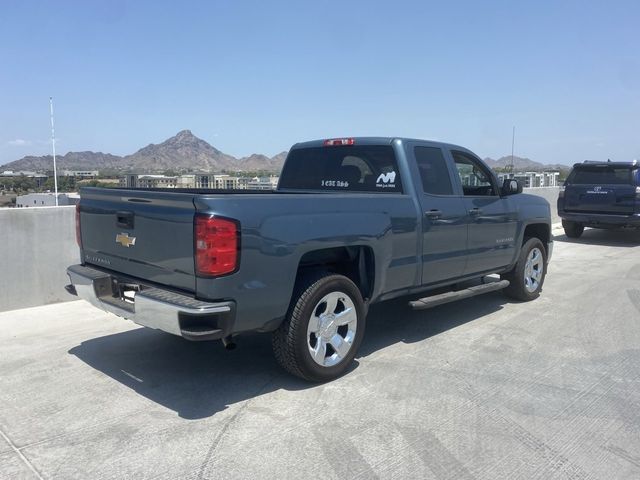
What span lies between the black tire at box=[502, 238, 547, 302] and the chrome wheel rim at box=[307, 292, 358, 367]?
3.21m

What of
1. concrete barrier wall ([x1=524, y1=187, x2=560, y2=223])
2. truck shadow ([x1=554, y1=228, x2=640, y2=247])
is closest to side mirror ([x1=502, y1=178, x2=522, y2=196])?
truck shadow ([x1=554, y1=228, x2=640, y2=247])

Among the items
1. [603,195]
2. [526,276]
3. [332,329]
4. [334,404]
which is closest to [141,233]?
[332,329]

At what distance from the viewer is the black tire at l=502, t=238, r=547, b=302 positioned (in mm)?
6895

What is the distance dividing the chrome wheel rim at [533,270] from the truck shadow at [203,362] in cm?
118

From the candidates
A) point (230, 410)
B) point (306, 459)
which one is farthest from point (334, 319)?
point (306, 459)

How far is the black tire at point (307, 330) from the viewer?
4.07 meters

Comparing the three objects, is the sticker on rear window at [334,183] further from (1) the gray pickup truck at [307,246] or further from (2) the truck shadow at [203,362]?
(2) the truck shadow at [203,362]

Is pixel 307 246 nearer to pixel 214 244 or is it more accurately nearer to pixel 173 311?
pixel 214 244

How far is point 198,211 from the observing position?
3572 millimetres

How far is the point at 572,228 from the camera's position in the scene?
45.8 feet

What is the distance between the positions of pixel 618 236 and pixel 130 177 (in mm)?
12559

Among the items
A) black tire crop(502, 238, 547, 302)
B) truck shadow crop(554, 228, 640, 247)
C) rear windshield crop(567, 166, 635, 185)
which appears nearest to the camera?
black tire crop(502, 238, 547, 302)

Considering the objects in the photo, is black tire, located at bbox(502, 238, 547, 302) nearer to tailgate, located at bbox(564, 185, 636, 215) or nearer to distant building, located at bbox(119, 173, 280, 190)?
distant building, located at bbox(119, 173, 280, 190)

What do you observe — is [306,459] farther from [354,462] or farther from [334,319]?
[334,319]
